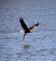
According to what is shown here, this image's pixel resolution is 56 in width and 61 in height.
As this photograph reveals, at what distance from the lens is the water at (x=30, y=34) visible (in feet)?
3.45

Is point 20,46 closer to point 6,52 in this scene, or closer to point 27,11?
point 6,52

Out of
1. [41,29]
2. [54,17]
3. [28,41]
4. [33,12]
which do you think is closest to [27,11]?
[33,12]

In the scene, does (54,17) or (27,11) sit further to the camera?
(27,11)

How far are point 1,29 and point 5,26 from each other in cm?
4

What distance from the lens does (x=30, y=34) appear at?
1183 millimetres

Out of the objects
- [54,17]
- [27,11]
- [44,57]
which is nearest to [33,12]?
[27,11]

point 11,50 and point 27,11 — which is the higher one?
point 27,11

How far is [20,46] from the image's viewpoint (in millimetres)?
1113

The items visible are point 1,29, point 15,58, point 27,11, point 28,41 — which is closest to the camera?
point 15,58

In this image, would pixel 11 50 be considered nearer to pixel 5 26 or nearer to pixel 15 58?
pixel 15 58

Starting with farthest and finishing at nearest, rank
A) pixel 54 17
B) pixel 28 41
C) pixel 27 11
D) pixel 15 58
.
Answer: pixel 27 11 → pixel 54 17 → pixel 28 41 → pixel 15 58

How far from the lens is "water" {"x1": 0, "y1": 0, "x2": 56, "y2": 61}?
1.05m

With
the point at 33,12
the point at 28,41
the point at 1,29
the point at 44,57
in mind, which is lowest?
the point at 44,57

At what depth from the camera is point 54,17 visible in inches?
55.9
